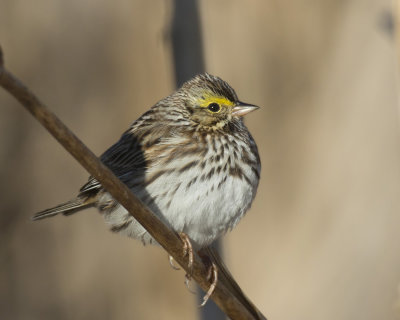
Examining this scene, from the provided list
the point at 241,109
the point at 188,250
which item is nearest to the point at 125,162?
the point at 241,109

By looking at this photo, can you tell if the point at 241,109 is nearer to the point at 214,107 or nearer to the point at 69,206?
the point at 214,107

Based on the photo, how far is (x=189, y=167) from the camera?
3.13 m

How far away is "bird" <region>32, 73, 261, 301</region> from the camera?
310 centimetres

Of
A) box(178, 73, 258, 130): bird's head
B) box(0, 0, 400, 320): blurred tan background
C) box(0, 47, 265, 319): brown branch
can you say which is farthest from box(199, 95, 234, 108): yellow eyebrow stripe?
box(0, 0, 400, 320): blurred tan background

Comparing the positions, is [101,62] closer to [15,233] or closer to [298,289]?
[15,233]

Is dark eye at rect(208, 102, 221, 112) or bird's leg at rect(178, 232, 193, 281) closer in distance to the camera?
bird's leg at rect(178, 232, 193, 281)

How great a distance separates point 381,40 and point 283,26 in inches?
27.2

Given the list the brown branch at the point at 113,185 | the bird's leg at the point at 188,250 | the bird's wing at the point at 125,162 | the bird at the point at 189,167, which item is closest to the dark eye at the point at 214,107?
the bird at the point at 189,167

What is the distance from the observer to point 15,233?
5000 millimetres

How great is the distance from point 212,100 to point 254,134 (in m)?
1.86

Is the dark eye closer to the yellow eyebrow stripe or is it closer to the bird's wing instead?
the yellow eyebrow stripe

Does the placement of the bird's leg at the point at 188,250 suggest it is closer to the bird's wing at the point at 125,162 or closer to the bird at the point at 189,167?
the bird at the point at 189,167

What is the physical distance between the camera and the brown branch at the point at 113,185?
69.1 inches

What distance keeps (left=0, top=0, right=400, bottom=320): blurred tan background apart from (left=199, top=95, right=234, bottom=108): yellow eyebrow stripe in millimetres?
1623
